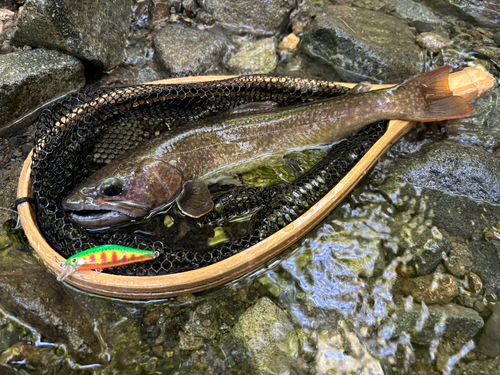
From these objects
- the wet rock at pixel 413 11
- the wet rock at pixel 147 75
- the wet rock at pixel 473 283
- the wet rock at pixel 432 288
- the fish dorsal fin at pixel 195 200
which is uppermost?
the wet rock at pixel 147 75

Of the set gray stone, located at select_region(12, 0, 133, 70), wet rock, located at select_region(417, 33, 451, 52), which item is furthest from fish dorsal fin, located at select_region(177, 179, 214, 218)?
wet rock, located at select_region(417, 33, 451, 52)

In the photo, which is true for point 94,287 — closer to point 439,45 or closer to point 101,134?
point 101,134

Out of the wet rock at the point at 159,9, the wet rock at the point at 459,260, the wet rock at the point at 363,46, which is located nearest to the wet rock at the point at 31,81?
the wet rock at the point at 159,9

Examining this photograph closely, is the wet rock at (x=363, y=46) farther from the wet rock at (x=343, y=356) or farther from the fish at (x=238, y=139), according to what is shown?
the wet rock at (x=343, y=356)

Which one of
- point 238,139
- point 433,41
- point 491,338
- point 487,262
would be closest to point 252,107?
point 238,139

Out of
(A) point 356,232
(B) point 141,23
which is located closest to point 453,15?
(A) point 356,232

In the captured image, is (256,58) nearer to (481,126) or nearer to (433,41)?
(433,41)
